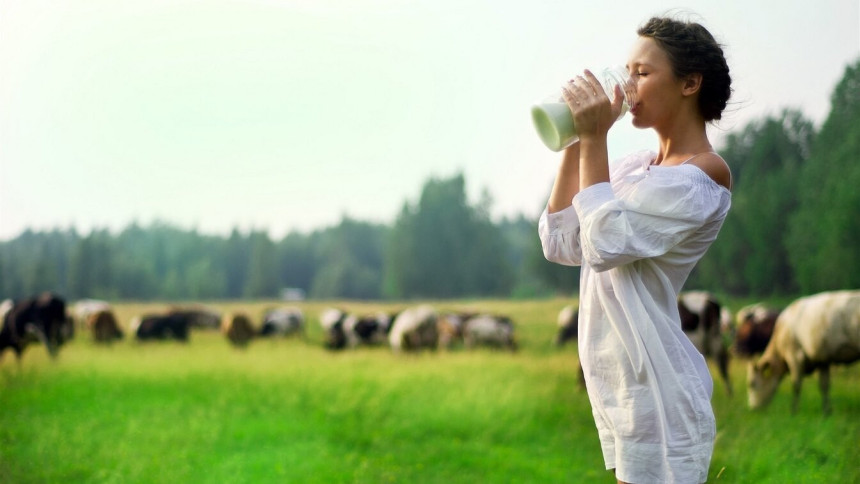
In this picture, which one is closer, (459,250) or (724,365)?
(724,365)

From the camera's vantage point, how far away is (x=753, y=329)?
184 inches

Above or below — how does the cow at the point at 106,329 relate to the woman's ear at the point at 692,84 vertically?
below

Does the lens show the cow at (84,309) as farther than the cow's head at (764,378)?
Yes

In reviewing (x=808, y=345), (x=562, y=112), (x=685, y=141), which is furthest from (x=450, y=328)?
(x=562, y=112)

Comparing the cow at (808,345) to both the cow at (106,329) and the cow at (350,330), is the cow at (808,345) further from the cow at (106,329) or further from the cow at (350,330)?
the cow at (106,329)

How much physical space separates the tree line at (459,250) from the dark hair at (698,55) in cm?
330

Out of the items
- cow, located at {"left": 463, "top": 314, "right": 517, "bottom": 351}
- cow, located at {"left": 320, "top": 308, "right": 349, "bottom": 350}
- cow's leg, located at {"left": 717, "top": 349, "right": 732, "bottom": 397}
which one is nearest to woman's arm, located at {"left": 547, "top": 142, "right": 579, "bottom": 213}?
cow's leg, located at {"left": 717, "top": 349, "right": 732, "bottom": 397}

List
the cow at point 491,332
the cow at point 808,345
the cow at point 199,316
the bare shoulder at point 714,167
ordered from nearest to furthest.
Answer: the bare shoulder at point 714,167, the cow at point 808,345, the cow at point 491,332, the cow at point 199,316

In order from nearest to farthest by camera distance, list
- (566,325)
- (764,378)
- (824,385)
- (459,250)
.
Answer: (824,385) → (764,378) → (566,325) → (459,250)

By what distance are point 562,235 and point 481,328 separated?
396 cm

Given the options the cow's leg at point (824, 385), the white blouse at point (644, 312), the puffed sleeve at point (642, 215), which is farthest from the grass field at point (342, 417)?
the puffed sleeve at point (642, 215)

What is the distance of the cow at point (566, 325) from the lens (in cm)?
486

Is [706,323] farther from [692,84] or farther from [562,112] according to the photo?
[562,112]

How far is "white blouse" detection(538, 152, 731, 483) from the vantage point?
1.00 metres
